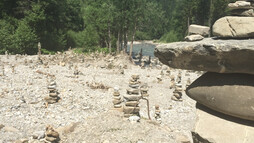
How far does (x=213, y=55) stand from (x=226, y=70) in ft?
1.39

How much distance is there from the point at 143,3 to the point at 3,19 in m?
20.6

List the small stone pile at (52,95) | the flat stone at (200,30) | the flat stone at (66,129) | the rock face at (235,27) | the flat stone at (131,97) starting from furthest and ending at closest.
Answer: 1. the small stone pile at (52,95)
2. the flat stone at (131,97)
3. the flat stone at (66,129)
4. the flat stone at (200,30)
5. the rock face at (235,27)

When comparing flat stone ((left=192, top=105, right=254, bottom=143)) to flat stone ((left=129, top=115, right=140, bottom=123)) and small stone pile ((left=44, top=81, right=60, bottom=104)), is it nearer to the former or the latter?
flat stone ((left=129, top=115, right=140, bottom=123))

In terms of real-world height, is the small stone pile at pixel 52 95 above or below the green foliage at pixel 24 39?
below

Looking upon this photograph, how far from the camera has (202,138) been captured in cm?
453

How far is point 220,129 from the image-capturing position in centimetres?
448

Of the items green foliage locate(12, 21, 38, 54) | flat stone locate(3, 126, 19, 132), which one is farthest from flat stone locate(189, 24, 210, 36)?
green foliage locate(12, 21, 38, 54)

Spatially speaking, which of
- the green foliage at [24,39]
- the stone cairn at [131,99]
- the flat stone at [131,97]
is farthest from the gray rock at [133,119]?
the green foliage at [24,39]

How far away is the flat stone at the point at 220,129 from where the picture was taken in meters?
4.23

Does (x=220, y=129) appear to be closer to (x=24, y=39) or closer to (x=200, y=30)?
(x=200, y=30)

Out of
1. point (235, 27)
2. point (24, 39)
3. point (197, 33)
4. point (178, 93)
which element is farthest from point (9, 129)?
point (24, 39)

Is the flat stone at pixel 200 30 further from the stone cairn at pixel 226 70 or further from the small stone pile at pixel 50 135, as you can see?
the small stone pile at pixel 50 135

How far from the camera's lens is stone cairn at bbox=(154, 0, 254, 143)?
395 cm

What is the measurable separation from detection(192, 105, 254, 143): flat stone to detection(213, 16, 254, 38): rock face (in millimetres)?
1795
